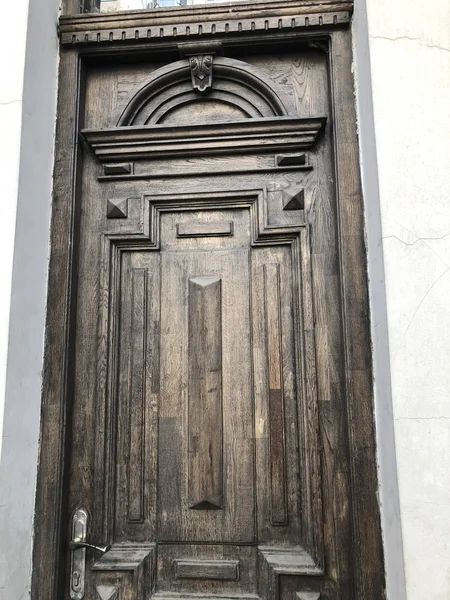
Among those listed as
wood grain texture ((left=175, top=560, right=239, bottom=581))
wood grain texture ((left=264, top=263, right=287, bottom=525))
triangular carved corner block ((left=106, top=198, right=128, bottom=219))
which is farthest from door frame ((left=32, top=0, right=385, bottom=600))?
wood grain texture ((left=175, top=560, right=239, bottom=581))

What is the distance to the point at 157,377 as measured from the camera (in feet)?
6.57

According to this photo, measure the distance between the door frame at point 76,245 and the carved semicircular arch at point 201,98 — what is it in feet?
0.30

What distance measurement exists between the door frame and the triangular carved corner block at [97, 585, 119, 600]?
0.40ft

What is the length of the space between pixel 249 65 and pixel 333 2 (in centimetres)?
35

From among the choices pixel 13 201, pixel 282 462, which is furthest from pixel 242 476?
pixel 13 201

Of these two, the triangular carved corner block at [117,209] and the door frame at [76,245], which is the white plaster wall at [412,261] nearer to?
the door frame at [76,245]

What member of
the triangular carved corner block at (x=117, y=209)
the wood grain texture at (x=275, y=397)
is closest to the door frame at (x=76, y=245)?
the triangular carved corner block at (x=117, y=209)

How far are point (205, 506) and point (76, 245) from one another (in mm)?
991

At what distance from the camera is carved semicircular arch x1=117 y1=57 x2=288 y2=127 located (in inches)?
83.5

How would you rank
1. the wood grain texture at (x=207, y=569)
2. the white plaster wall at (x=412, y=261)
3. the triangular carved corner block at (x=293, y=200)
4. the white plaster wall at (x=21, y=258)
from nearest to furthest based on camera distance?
the white plaster wall at (x=412, y=261) < the white plaster wall at (x=21, y=258) < the wood grain texture at (x=207, y=569) < the triangular carved corner block at (x=293, y=200)

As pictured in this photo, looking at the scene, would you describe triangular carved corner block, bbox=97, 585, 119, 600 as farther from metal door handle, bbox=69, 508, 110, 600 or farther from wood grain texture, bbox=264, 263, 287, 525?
wood grain texture, bbox=264, 263, 287, 525

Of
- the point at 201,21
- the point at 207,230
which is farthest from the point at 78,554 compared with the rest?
the point at 201,21

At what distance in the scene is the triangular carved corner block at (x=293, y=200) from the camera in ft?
6.66

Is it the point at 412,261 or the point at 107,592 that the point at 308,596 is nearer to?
the point at 107,592
